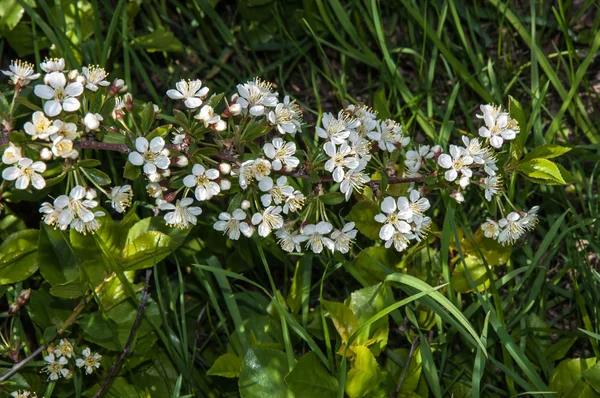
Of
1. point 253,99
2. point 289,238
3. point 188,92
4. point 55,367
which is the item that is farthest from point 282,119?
point 55,367

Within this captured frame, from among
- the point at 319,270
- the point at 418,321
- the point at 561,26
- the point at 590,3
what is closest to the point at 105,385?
the point at 319,270

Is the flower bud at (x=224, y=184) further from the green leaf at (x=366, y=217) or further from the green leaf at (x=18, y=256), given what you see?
the green leaf at (x=18, y=256)

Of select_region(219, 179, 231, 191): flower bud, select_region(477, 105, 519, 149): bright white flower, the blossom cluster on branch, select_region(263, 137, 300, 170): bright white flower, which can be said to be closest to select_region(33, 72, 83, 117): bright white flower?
the blossom cluster on branch

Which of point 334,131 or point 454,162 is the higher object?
point 334,131

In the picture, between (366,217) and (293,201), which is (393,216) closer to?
(366,217)

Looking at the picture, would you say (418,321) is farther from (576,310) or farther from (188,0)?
(188,0)
